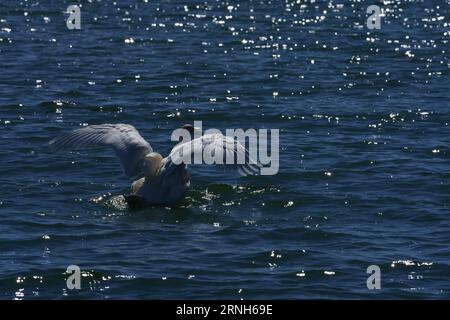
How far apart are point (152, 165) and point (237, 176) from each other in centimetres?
223

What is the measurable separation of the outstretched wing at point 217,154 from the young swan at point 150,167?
42 cm

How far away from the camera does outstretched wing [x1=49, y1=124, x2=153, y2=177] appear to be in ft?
56.6

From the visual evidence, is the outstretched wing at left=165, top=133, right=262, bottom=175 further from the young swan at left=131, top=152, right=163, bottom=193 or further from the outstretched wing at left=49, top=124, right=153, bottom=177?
the outstretched wing at left=49, top=124, right=153, bottom=177

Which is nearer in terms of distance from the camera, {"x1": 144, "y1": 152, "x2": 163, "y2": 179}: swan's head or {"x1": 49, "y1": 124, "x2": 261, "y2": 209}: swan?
{"x1": 49, "y1": 124, "x2": 261, "y2": 209}: swan

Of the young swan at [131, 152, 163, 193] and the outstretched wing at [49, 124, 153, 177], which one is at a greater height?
the outstretched wing at [49, 124, 153, 177]

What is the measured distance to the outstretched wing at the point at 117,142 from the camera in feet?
56.6

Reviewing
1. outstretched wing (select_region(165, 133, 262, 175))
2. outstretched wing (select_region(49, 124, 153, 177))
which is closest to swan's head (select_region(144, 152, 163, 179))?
outstretched wing (select_region(49, 124, 153, 177))

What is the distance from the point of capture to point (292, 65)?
94.7 feet

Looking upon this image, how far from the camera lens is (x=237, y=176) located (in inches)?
742

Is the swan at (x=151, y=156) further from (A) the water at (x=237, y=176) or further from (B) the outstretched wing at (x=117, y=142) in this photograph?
(A) the water at (x=237, y=176)

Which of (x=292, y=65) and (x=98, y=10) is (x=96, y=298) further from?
(x=98, y=10)

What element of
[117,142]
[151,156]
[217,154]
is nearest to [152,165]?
[151,156]

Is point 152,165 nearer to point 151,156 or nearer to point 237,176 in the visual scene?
point 151,156

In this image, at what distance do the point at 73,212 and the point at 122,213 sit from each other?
2.16ft
